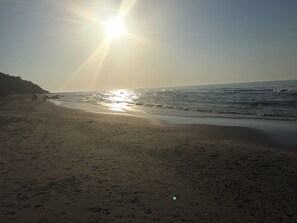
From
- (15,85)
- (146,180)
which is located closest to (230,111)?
(146,180)

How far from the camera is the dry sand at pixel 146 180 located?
6980 millimetres

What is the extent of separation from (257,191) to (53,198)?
228 inches

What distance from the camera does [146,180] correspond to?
9.25 metres

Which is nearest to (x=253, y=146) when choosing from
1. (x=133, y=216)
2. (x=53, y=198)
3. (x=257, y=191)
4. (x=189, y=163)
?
(x=189, y=163)

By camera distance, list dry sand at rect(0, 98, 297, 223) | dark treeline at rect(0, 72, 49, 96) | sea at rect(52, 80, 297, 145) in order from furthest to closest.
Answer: dark treeline at rect(0, 72, 49, 96) → sea at rect(52, 80, 297, 145) → dry sand at rect(0, 98, 297, 223)

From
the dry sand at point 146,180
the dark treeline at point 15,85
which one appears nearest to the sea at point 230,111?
the dry sand at point 146,180

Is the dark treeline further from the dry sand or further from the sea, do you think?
the dry sand

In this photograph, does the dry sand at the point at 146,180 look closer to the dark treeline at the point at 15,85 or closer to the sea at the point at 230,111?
the sea at the point at 230,111

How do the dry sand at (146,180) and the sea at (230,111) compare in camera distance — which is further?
the sea at (230,111)

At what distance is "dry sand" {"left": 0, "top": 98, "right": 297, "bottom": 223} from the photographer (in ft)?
22.9

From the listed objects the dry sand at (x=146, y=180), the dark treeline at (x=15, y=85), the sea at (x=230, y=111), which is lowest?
the dry sand at (x=146, y=180)

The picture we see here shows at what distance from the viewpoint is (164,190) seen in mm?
8414

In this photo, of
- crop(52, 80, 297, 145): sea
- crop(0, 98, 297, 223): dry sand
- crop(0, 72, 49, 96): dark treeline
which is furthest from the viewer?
crop(0, 72, 49, 96): dark treeline

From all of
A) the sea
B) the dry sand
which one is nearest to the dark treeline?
the sea
